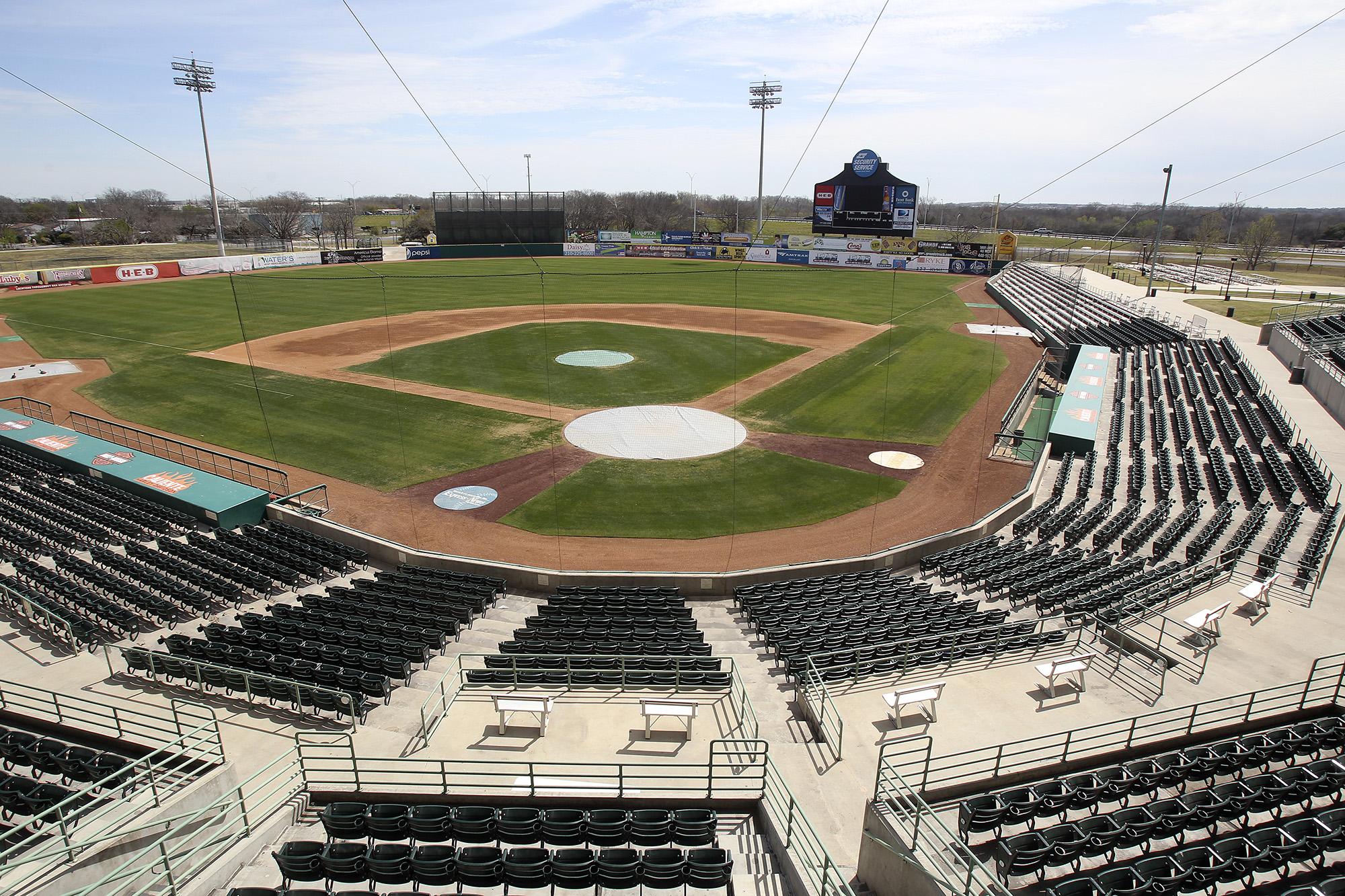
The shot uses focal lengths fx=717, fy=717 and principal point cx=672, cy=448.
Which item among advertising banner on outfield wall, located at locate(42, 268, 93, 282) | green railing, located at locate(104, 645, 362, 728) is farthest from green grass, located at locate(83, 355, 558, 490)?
advertising banner on outfield wall, located at locate(42, 268, 93, 282)

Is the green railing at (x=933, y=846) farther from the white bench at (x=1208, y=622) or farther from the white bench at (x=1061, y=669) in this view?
the white bench at (x=1208, y=622)

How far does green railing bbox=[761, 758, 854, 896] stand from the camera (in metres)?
7.90

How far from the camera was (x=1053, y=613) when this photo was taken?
1587cm

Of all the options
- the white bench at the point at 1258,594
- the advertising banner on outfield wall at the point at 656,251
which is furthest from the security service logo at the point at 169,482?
the advertising banner on outfield wall at the point at 656,251

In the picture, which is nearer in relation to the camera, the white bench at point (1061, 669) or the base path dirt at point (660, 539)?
the white bench at point (1061, 669)

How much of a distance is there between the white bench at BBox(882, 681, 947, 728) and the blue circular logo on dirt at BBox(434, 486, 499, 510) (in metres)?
16.0

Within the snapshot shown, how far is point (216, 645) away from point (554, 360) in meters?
30.7

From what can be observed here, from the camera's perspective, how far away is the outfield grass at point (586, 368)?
36.6 metres

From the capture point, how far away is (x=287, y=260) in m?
86.9

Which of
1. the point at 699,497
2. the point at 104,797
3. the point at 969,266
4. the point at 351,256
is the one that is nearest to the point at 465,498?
the point at 699,497

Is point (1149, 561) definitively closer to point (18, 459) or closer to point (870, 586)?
point (870, 586)

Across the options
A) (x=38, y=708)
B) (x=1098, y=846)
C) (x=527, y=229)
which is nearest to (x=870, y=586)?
(x=1098, y=846)

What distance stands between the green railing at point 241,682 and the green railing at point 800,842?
658 cm

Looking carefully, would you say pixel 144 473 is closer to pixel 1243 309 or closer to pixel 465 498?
pixel 465 498
